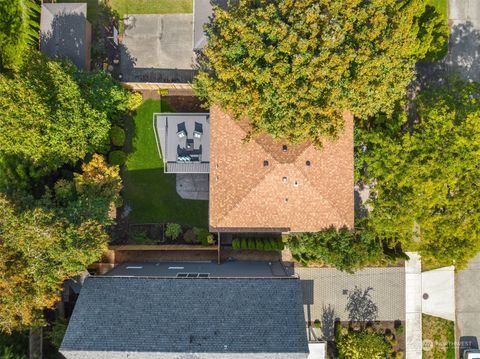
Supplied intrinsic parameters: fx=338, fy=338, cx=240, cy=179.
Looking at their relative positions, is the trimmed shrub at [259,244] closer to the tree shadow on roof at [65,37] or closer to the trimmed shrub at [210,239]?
the trimmed shrub at [210,239]

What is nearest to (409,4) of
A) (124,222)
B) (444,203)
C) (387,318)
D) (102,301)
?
(444,203)

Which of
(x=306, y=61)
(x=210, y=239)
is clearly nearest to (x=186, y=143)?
(x=210, y=239)

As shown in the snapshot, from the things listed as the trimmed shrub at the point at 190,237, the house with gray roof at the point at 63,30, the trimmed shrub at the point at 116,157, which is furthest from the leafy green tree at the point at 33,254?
the house with gray roof at the point at 63,30

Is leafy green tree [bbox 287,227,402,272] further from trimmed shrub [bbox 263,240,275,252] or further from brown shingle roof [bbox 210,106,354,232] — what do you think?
trimmed shrub [bbox 263,240,275,252]

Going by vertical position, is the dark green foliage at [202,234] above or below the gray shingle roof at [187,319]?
above

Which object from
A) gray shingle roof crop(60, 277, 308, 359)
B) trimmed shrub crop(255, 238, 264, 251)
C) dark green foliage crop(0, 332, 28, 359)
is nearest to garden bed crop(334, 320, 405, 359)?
trimmed shrub crop(255, 238, 264, 251)

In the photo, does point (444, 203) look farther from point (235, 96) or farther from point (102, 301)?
point (102, 301)
